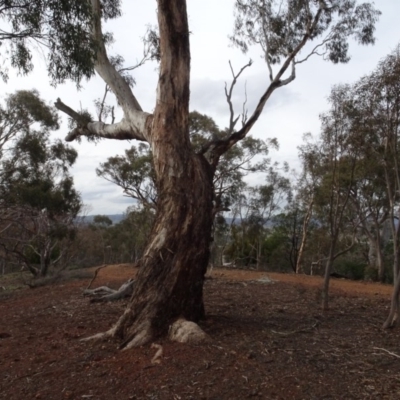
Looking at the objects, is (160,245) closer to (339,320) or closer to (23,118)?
(339,320)

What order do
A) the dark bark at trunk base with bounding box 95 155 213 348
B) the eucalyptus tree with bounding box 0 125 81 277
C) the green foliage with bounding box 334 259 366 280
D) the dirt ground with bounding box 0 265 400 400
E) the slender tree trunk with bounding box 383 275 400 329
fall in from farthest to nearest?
the green foliage with bounding box 334 259 366 280 < the eucalyptus tree with bounding box 0 125 81 277 < the slender tree trunk with bounding box 383 275 400 329 < the dark bark at trunk base with bounding box 95 155 213 348 < the dirt ground with bounding box 0 265 400 400

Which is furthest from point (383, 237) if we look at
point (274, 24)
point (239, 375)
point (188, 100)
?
point (239, 375)

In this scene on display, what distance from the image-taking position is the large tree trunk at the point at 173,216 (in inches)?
227

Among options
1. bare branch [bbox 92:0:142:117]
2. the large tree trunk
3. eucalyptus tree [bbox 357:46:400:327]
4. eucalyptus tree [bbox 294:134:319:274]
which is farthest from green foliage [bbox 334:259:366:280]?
the large tree trunk

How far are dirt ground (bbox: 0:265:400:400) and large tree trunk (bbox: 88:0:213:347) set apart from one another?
1.27 feet

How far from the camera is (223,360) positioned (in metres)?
4.94

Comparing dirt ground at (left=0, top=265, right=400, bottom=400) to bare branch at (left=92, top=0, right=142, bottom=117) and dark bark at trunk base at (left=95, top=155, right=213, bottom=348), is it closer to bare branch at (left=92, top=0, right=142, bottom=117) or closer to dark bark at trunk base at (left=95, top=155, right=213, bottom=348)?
dark bark at trunk base at (left=95, top=155, right=213, bottom=348)

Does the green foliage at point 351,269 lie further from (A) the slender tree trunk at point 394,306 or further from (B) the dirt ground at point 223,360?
(A) the slender tree trunk at point 394,306

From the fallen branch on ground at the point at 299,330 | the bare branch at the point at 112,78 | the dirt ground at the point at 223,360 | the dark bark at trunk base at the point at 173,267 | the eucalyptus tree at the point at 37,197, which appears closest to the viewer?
the dirt ground at the point at 223,360

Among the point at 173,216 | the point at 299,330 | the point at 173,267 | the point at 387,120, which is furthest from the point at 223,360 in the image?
the point at 387,120

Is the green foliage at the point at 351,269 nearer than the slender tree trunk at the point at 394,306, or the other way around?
the slender tree trunk at the point at 394,306

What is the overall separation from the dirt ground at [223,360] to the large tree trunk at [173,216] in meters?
0.39

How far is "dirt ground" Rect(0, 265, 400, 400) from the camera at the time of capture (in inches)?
173

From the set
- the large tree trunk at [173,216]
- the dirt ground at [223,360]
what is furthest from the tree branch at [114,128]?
the dirt ground at [223,360]
